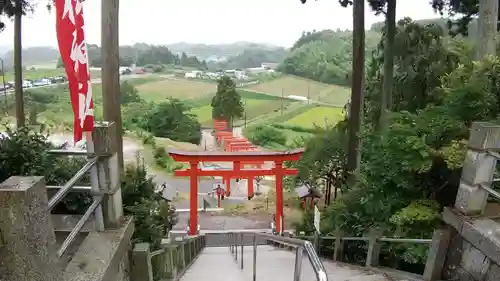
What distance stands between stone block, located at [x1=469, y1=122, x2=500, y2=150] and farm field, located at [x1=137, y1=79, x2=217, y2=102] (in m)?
70.8

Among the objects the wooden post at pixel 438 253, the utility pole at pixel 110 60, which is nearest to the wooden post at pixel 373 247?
the wooden post at pixel 438 253

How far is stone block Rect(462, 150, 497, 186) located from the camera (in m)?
3.46

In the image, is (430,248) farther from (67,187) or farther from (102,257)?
(67,187)

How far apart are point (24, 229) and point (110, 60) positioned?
6.91 metres

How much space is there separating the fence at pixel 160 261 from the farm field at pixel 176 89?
66.8 metres

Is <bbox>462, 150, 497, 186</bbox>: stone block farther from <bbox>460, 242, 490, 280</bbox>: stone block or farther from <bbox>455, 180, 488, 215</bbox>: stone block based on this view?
<bbox>460, 242, 490, 280</bbox>: stone block

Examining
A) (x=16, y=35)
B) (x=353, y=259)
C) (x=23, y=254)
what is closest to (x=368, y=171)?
(x=353, y=259)

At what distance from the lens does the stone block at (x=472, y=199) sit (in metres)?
3.56

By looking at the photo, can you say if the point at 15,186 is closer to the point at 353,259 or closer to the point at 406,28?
the point at 353,259

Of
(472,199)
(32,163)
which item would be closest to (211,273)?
(32,163)

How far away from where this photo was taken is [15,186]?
6.86 feet

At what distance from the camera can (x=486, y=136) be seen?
339 cm

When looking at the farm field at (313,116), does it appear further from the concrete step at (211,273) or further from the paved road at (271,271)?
the concrete step at (211,273)

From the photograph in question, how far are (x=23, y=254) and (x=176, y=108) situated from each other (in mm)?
38303
